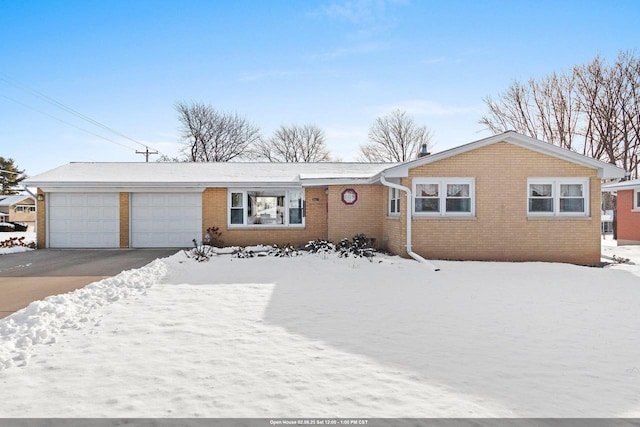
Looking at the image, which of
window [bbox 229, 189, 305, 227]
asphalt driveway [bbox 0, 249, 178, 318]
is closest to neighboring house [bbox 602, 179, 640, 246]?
window [bbox 229, 189, 305, 227]

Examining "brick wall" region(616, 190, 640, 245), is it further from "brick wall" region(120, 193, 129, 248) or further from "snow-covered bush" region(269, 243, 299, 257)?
"brick wall" region(120, 193, 129, 248)

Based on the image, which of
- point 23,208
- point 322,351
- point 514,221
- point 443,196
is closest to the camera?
point 322,351

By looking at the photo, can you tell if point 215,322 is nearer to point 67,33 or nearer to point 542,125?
point 67,33

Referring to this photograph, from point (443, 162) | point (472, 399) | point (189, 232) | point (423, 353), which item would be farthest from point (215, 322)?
point (189, 232)

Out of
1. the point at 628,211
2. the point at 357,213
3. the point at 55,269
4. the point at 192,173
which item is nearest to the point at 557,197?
the point at 357,213

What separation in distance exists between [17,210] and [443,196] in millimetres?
55716

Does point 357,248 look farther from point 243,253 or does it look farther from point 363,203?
point 243,253

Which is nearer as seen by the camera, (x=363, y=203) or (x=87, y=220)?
(x=363, y=203)

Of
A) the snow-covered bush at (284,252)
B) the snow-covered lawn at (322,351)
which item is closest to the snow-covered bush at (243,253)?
the snow-covered bush at (284,252)

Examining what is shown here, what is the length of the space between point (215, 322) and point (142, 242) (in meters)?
11.8

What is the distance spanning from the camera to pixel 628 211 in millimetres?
18547

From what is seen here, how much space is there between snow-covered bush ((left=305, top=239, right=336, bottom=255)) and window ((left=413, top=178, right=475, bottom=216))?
10.9 feet

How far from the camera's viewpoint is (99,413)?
309 centimetres

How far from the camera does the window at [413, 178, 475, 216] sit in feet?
39.8
